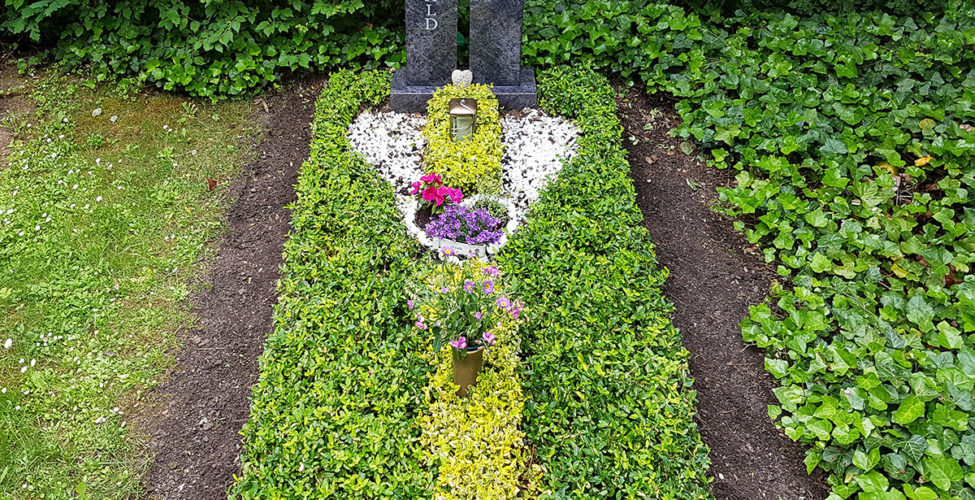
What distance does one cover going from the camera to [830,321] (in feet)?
12.5

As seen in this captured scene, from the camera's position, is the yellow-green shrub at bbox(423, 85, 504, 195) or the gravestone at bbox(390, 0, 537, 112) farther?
the gravestone at bbox(390, 0, 537, 112)

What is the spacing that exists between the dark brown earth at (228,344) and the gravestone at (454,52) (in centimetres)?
105

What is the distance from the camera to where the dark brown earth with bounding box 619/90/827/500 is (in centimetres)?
338

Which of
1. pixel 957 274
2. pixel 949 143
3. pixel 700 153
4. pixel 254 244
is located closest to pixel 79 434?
pixel 254 244

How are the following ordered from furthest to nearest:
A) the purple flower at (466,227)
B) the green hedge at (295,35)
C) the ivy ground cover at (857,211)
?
the green hedge at (295,35), the purple flower at (466,227), the ivy ground cover at (857,211)

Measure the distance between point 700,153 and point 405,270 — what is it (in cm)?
277

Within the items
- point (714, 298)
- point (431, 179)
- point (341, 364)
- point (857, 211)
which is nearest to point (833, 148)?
point (857, 211)

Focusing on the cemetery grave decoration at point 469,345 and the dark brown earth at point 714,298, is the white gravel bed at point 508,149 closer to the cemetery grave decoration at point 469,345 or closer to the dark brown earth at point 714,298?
the cemetery grave decoration at point 469,345

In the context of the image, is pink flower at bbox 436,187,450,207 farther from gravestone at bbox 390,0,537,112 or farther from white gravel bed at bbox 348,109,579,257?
gravestone at bbox 390,0,537,112

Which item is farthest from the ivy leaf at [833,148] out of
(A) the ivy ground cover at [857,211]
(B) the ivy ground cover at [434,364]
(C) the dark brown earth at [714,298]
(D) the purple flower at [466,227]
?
(D) the purple flower at [466,227]

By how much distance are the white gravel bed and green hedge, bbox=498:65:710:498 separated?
31 cm

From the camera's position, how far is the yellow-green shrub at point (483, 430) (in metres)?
2.88

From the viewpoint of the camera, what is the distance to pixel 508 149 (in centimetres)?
511

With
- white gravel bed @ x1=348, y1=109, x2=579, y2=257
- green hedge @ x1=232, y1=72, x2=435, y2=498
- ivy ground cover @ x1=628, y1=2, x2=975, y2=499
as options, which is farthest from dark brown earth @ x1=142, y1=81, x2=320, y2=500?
ivy ground cover @ x1=628, y1=2, x2=975, y2=499
